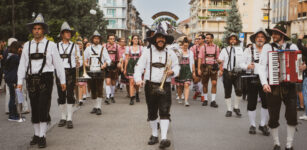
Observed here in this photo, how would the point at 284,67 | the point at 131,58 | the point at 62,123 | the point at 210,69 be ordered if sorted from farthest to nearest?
the point at 131,58
the point at 210,69
the point at 62,123
the point at 284,67

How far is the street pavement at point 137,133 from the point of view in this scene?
6316 millimetres

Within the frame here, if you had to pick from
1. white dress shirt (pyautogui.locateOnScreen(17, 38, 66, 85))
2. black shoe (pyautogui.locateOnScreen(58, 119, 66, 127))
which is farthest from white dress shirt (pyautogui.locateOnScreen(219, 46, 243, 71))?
white dress shirt (pyautogui.locateOnScreen(17, 38, 66, 85))

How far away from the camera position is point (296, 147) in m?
6.23

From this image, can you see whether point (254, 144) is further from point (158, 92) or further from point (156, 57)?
point (156, 57)

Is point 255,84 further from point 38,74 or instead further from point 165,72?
point 38,74

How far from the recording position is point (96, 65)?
9883mm

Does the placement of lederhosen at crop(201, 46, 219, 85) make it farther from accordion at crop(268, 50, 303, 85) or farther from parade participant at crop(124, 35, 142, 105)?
accordion at crop(268, 50, 303, 85)

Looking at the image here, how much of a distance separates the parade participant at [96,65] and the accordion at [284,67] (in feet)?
16.7

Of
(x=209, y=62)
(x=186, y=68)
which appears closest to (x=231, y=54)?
(x=209, y=62)

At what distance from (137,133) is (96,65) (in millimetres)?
3273

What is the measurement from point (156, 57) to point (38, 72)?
2185 mm

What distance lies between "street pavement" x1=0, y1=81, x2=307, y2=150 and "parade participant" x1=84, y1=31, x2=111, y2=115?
506mm

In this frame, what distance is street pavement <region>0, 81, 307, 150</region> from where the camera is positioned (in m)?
6.32

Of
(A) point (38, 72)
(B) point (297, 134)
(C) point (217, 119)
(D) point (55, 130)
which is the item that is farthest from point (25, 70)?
(B) point (297, 134)
